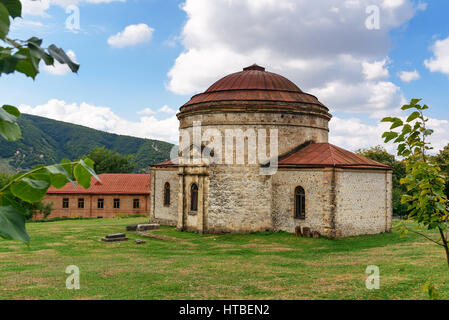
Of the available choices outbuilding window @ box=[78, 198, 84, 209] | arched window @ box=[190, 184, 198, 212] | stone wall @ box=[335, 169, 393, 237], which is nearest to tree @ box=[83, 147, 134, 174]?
outbuilding window @ box=[78, 198, 84, 209]

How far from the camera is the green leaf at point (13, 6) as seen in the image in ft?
4.99

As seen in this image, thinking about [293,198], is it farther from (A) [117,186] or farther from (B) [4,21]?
(A) [117,186]

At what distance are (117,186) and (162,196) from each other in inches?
719

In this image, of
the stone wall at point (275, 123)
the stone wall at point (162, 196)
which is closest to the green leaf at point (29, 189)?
the stone wall at point (275, 123)

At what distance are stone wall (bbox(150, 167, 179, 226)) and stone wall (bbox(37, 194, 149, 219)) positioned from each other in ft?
A: 51.2

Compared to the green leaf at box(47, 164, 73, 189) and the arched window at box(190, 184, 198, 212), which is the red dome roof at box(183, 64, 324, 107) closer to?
the arched window at box(190, 184, 198, 212)

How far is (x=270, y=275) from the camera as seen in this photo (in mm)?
11359

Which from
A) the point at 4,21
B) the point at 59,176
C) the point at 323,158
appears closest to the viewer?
the point at 4,21

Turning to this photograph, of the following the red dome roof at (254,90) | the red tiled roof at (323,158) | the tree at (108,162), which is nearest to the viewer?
the red tiled roof at (323,158)

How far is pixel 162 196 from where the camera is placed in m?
27.5

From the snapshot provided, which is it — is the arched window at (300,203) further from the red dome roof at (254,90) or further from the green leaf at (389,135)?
the green leaf at (389,135)

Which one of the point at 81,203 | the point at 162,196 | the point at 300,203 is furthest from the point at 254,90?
the point at 81,203

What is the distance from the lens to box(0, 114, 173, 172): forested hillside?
321 ft

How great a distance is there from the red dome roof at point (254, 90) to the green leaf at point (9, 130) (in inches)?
826
